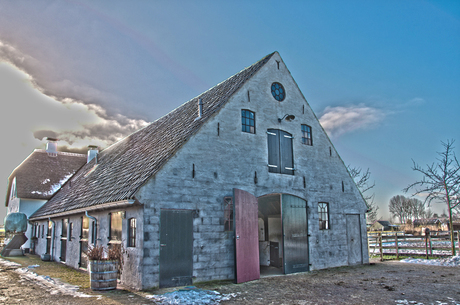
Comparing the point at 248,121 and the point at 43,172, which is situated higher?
the point at 248,121

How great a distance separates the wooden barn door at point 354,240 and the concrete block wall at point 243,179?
319 mm

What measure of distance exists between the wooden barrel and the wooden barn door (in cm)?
1040

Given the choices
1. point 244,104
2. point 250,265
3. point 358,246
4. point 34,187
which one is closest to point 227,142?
point 244,104

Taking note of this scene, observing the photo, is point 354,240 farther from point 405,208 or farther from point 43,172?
point 405,208

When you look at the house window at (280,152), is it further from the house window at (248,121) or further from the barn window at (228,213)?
the barn window at (228,213)

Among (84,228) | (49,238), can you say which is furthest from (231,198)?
(49,238)

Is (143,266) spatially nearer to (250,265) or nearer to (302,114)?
(250,265)

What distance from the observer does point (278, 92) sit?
14.3m

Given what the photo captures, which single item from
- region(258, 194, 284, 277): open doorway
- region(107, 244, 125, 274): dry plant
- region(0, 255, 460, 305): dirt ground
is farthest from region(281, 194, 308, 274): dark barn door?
region(107, 244, 125, 274): dry plant

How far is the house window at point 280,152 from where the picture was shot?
13.4 metres

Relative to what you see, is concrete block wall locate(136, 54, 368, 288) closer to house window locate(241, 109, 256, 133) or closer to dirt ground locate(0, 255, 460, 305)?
house window locate(241, 109, 256, 133)

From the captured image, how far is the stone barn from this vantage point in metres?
A: 10.1

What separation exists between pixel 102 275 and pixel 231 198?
4543 mm

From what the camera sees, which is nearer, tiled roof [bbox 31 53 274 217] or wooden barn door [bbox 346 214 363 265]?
tiled roof [bbox 31 53 274 217]
